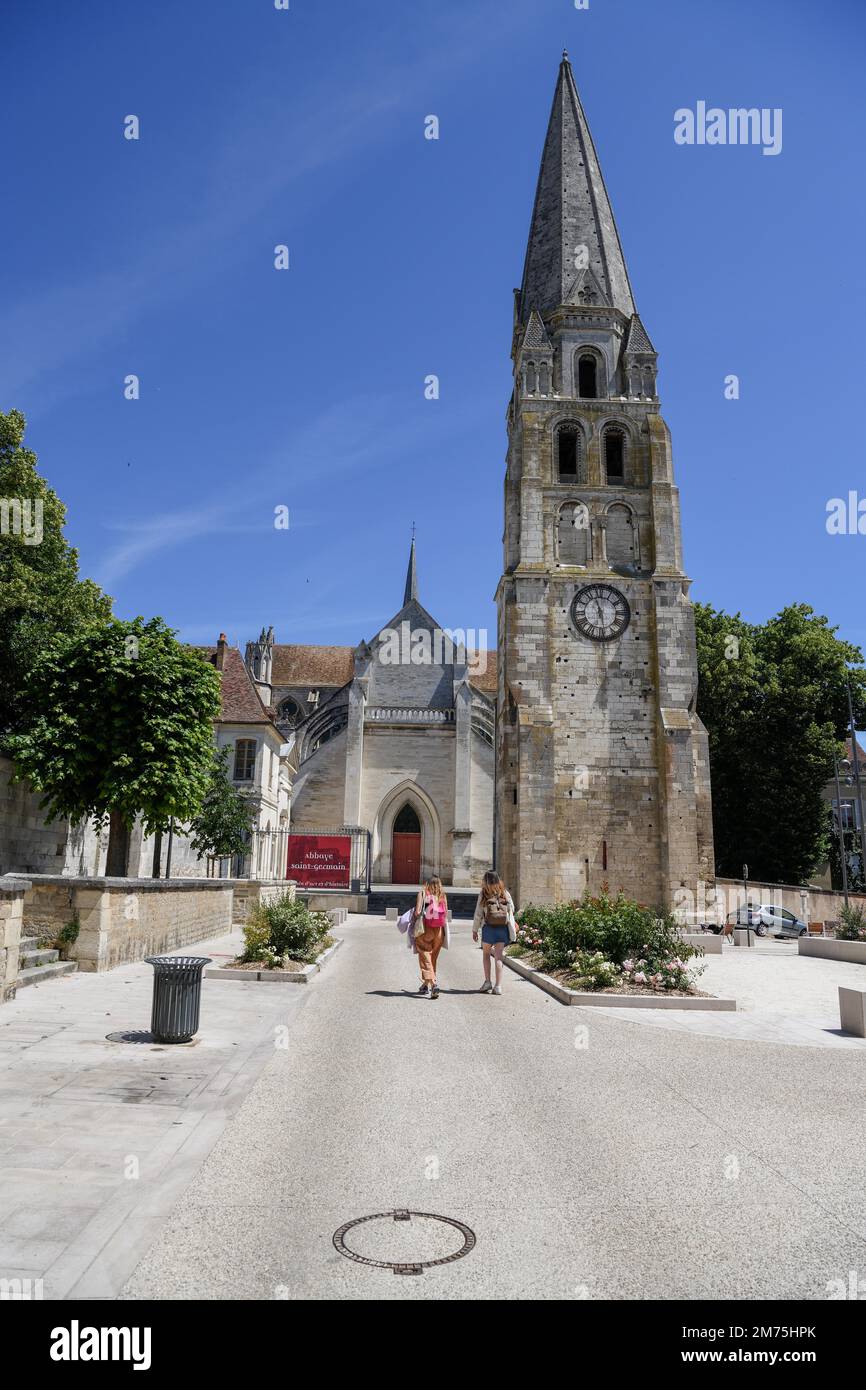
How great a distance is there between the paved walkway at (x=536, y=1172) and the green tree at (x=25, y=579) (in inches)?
601

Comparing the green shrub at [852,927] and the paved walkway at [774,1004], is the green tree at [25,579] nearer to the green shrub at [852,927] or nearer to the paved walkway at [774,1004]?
the paved walkway at [774,1004]

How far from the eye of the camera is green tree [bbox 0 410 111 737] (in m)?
20.5

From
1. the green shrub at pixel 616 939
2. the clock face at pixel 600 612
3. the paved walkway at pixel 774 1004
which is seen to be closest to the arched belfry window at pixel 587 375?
the clock face at pixel 600 612

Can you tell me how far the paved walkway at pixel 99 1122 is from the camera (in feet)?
12.2

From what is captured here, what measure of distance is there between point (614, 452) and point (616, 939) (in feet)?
77.5

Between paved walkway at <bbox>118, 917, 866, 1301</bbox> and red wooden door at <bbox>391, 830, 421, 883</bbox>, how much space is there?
126 ft

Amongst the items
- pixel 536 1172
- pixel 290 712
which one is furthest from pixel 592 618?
pixel 290 712

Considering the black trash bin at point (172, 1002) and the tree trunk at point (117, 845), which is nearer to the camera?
the black trash bin at point (172, 1002)

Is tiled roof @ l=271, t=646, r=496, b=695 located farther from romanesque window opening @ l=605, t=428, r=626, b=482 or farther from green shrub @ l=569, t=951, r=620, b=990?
green shrub @ l=569, t=951, r=620, b=990

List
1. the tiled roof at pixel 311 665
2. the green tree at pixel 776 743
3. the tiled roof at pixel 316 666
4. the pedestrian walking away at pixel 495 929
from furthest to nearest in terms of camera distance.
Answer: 1. the tiled roof at pixel 311 665
2. the tiled roof at pixel 316 666
3. the green tree at pixel 776 743
4. the pedestrian walking away at pixel 495 929

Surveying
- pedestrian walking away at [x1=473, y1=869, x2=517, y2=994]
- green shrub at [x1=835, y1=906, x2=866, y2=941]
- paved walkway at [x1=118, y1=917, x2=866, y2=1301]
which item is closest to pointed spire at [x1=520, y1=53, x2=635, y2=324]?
green shrub at [x1=835, y1=906, x2=866, y2=941]

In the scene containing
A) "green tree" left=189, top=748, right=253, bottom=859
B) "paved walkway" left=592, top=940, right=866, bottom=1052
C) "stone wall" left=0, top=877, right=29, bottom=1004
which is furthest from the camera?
"green tree" left=189, top=748, right=253, bottom=859

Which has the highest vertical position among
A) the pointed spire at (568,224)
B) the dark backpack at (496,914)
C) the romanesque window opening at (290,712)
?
the pointed spire at (568,224)

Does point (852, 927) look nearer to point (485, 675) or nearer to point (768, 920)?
point (768, 920)
